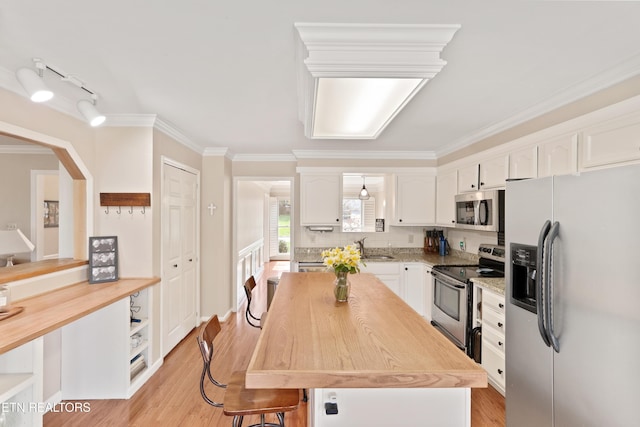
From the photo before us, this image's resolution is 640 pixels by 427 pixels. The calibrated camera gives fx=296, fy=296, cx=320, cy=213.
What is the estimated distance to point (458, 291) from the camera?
9.63ft

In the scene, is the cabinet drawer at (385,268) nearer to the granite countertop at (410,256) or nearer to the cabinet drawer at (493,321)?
the granite countertop at (410,256)

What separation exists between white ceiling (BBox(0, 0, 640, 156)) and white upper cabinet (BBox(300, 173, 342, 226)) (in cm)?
157

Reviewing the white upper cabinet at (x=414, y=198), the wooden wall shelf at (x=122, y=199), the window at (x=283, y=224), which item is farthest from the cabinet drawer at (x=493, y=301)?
the window at (x=283, y=224)

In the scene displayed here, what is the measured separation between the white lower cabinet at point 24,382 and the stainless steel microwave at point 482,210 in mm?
3494

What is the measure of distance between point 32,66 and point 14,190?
257 cm

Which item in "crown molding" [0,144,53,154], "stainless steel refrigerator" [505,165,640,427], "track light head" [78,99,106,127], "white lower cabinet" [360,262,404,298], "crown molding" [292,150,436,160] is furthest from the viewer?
"crown molding" [292,150,436,160]

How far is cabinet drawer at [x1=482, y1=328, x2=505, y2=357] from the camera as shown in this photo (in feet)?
7.69

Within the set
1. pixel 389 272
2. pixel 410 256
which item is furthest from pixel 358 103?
pixel 410 256

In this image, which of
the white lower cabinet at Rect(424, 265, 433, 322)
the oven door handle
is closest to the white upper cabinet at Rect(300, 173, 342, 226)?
the white lower cabinet at Rect(424, 265, 433, 322)

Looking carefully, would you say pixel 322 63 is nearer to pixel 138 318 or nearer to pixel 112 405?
pixel 138 318

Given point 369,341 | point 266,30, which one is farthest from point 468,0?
point 369,341

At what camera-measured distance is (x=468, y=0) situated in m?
1.25

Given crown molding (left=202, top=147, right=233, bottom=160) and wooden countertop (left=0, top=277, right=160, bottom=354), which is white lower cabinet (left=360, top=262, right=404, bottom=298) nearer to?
crown molding (left=202, top=147, right=233, bottom=160)

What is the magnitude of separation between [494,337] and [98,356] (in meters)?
3.21
